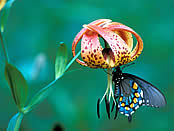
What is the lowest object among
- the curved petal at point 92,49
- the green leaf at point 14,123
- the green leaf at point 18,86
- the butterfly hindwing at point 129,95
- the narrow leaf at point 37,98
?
the butterfly hindwing at point 129,95

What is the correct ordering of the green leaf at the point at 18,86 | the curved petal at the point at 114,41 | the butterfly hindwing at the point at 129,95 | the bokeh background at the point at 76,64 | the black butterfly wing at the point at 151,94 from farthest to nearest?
the bokeh background at the point at 76,64
the butterfly hindwing at the point at 129,95
the black butterfly wing at the point at 151,94
the curved petal at the point at 114,41
the green leaf at the point at 18,86

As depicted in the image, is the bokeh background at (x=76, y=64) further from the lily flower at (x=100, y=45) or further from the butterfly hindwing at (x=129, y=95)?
the lily flower at (x=100, y=45)

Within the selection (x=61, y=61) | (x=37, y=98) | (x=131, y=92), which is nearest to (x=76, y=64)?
(x=131, y=92)

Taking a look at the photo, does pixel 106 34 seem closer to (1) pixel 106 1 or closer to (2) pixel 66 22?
(2) pixel 66 22

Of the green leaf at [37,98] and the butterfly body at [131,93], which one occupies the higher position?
the green leaf at [37,98]

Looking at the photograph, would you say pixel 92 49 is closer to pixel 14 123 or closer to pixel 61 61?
pixel 61 61

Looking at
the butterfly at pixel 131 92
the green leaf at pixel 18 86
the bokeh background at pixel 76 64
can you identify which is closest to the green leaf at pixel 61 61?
the green leaf at pixel 18 86

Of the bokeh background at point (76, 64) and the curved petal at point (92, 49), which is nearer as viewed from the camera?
the curved petal at point (92, 49)

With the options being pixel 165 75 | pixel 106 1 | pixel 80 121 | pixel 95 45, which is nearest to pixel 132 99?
pixel 95 45
